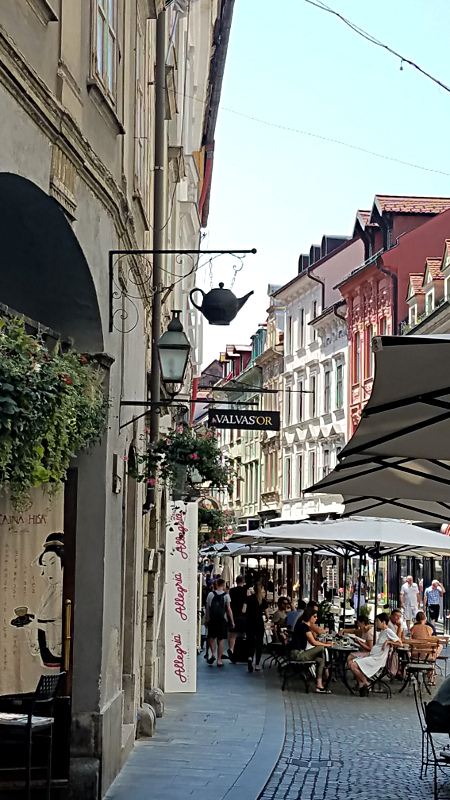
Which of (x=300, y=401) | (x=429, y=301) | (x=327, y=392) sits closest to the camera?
(x=429, y=301)

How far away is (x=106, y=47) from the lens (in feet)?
33.4

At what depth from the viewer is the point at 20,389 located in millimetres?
6000

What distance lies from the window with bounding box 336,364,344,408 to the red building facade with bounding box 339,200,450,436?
1.58 meters

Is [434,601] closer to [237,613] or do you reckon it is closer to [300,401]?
[237,613]

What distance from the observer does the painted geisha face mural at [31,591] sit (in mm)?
9664

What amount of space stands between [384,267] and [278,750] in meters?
36.4

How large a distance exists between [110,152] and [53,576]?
11.7 feet

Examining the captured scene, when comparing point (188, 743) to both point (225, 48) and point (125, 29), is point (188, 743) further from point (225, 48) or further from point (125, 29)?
point (225, 48)

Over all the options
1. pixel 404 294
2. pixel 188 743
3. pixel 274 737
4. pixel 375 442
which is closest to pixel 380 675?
pixel 274 737

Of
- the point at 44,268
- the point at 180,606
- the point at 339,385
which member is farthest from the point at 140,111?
the point at 339,385

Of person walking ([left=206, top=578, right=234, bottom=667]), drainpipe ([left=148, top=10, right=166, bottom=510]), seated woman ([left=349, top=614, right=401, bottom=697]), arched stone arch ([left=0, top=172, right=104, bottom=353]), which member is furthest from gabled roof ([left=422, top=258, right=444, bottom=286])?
arched stone arch ([left=0, top=172, right=104, bottom=353])

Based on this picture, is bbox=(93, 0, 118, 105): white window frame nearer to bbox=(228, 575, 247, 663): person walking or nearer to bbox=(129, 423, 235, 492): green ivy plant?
bbox=(129, 423, 235, 492): green ivy plant

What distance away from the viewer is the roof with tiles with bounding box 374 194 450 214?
49406mm

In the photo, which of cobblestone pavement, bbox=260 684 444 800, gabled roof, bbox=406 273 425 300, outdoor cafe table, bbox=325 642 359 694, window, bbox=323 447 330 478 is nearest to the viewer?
cobblestone pavement, bbox=260 684 444 800
